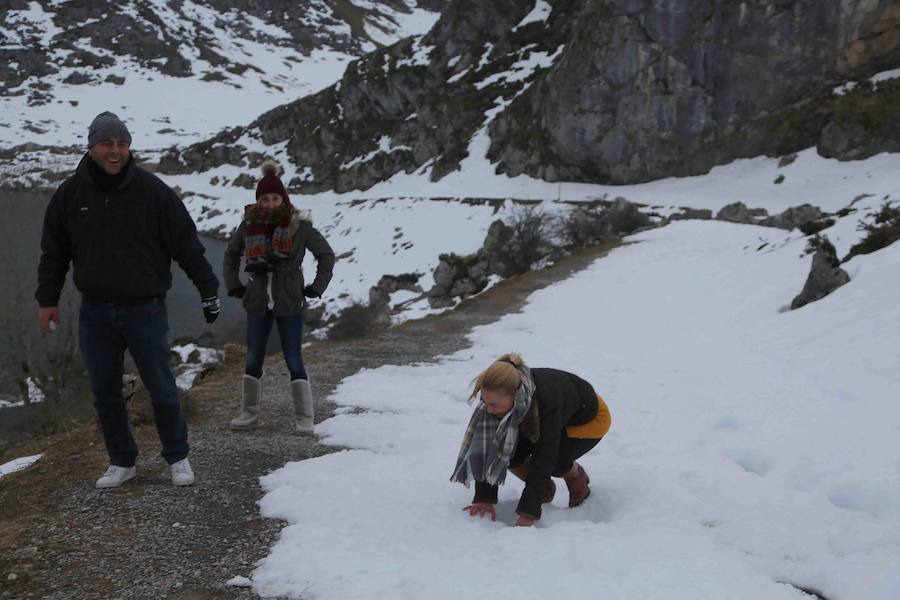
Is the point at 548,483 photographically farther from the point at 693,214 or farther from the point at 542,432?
the point at 693,214

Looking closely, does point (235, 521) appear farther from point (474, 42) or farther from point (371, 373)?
point (474, 42)

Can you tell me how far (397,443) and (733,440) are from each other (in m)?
2.82

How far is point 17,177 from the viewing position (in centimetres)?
7412

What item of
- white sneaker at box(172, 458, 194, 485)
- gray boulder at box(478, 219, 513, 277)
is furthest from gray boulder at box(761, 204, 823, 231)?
white sneaker at box(172, 458, 194, 485)

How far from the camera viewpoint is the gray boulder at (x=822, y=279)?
8.91 metres

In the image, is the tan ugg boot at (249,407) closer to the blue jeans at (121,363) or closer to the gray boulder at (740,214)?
the blue jeans at (121,363)

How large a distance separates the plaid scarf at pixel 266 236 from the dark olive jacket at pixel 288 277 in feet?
0.21

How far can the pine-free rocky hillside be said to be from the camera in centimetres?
4284

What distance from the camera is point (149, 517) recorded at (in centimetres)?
389

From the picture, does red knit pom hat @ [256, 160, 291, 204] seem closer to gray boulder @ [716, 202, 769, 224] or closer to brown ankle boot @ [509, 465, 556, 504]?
brown ankle boot @ [509, 465, 556, 504]

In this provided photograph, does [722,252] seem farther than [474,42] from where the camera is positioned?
No

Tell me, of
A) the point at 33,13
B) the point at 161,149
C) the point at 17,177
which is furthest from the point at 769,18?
the point at 33,13

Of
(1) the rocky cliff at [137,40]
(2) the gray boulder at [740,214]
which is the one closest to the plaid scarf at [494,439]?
(2) the gray boulder at [740,214]

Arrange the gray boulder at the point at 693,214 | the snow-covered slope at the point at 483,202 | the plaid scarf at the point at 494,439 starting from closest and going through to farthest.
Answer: the plaid scarf at the point at 494,439, the gray boulder at the point at 693,214, the snow-covered slope at the point at 483,202
